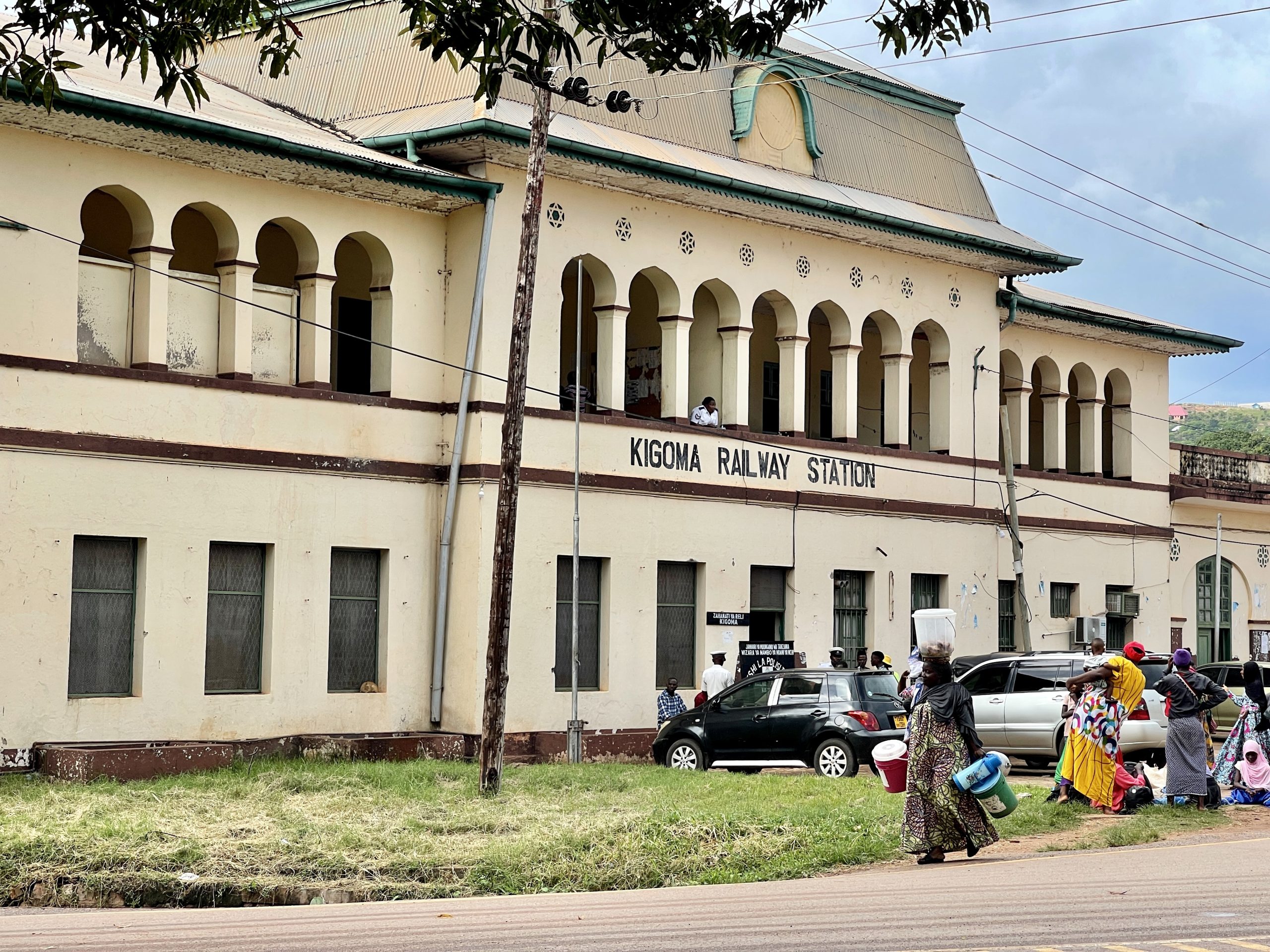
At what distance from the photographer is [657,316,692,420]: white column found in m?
26.6

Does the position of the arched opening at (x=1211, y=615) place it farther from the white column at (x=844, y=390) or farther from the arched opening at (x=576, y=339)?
the arched opening at (x=576, y=339)

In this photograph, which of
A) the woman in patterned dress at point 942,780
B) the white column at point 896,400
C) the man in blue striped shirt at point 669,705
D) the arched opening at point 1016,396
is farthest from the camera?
the arched opening at point 1016,396

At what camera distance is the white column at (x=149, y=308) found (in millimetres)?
21234

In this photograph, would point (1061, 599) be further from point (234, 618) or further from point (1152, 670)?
point (234, 618)

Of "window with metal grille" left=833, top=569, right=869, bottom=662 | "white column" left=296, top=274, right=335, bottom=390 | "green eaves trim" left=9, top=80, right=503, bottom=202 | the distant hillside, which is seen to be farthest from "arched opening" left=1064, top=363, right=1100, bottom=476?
the distant hillside

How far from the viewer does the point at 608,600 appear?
2523 cm

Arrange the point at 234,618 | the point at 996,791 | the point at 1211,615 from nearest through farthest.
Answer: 1. the point at 996,791
2. the point at 234,618
3. the point at 1211,615

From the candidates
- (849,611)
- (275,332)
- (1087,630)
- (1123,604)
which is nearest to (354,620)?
(275,332)

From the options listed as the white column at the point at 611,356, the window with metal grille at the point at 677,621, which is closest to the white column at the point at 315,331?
the white column at the point at 611,356

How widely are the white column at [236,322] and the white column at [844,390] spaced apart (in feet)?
36.6

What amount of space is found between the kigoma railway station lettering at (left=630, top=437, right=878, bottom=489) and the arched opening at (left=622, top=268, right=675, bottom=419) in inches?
27.9

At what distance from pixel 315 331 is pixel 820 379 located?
41.6 feet

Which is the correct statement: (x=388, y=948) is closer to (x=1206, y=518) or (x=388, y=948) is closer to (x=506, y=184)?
(x=506, y=184)

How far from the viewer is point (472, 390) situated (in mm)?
23719
